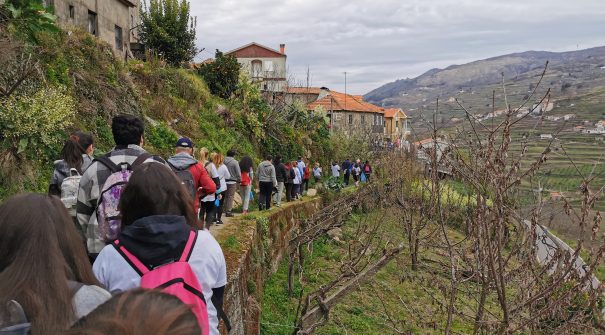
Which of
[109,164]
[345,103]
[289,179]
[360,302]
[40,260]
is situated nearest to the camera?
[40,260]

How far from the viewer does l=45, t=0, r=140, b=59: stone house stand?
14.6 m

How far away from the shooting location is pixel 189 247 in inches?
103

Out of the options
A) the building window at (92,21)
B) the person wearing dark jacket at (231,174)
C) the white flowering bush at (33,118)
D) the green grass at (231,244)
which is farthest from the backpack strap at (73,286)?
the building window at (92,21)

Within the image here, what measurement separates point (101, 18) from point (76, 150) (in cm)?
1389

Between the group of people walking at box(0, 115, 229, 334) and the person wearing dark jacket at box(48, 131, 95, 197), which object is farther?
the person wearing dark jacket at box(48, 131, 95, 197)

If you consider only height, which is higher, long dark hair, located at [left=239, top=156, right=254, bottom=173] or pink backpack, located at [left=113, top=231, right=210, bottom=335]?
pink backpack, located at [left=113, top=231, right=210, bottom=335]

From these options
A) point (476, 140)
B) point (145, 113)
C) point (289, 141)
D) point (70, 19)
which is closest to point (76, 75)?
point (145, 113)

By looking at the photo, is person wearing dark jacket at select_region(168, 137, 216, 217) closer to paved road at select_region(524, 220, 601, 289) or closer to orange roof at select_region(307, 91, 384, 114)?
paved road at select_region(524, 220, 601, 289)

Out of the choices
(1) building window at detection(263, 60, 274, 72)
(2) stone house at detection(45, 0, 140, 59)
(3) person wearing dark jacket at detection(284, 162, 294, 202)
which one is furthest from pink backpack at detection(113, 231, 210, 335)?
(1) building window at detection(263, 60, 274, 72)

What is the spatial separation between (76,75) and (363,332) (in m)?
8.49

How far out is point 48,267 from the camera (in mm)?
2070

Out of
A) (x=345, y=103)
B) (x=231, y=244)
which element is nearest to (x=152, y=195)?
(x=231, y=244)

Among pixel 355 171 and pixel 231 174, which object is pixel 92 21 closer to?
pixel 231 174

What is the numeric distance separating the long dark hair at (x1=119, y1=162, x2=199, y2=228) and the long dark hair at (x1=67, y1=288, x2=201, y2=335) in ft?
4.57
